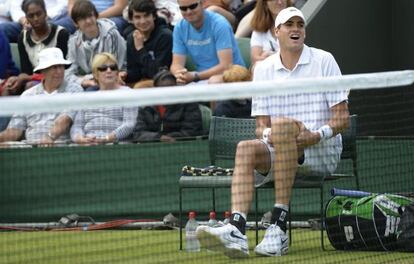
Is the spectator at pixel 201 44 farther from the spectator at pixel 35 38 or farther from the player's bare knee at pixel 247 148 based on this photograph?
the player's bare knee at pixel 247 148

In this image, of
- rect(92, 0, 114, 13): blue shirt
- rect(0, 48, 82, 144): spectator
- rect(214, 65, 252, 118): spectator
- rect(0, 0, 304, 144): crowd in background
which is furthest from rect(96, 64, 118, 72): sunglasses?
rect(92, 0, 114, 13): blue shirt

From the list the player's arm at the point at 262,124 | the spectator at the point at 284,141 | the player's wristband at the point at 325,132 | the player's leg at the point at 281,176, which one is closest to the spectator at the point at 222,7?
the spectator at the point at 284,141

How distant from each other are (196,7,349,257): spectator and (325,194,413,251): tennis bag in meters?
0.29

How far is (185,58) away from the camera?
1120cm

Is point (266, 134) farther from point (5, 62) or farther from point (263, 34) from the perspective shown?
point (5, 62)

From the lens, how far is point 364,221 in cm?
794

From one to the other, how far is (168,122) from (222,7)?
7.71 feet

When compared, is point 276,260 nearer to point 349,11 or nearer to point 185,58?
point 185,58

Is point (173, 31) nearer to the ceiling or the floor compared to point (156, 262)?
nearer to the ceiling

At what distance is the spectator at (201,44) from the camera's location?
10.8 m

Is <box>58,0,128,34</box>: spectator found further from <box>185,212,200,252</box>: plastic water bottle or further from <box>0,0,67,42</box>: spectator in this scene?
<box>185,212,200,252</box>: plastic water bottle

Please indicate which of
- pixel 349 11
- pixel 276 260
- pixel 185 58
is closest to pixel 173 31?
pixel 185 58

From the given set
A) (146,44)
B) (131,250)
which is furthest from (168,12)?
(131,250)

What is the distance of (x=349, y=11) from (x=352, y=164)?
8.49 feet
